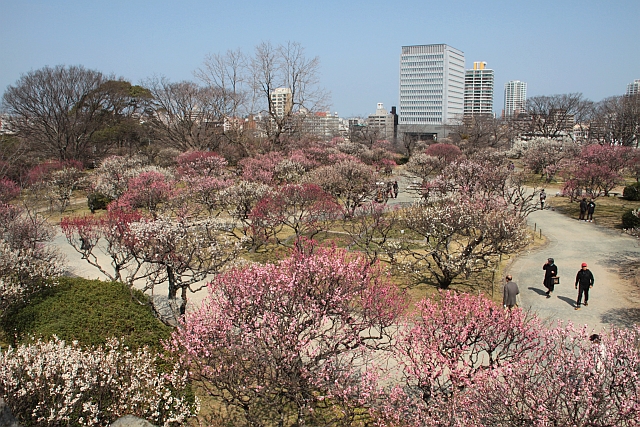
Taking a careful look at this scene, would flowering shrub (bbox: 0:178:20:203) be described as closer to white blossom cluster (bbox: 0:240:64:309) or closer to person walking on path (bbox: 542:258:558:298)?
white blossom cluster (bbox: 0:240:64:309)

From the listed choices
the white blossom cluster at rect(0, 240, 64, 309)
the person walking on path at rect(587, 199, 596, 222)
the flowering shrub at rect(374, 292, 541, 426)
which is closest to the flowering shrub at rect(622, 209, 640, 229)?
the person walking on path at rect(587, 199, 596, 222)

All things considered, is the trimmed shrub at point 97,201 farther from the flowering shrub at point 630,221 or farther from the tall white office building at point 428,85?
the tall white office building at point 428,85

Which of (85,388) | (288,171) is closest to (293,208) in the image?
(288,171)

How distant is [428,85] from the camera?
500 ft

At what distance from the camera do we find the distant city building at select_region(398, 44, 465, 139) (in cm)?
15000

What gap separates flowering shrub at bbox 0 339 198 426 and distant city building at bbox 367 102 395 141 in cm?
10434

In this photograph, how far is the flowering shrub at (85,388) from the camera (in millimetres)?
5754

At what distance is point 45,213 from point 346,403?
2448 centimetres

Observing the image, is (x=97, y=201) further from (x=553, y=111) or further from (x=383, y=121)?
(x=383, y=121)

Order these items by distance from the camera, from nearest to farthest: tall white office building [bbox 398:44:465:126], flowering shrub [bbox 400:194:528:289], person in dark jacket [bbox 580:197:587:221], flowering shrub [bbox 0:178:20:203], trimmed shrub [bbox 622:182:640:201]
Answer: flowering shrub [bbox 400:194:528:289]
flowering shrub [bbox 0:178:20:203]
person in dark jacket [bbox 580:197:587:221]
trimmed shrub [bbox 622:182:640:201]
tall white office building [bbox 398:44:465:126]

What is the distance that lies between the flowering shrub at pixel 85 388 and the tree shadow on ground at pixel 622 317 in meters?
9.88

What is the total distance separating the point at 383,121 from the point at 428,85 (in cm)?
1878

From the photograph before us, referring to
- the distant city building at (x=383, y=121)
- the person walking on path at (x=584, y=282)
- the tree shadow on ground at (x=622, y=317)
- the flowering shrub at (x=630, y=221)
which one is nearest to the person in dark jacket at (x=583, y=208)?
the flowering shrub at (x=630, y=221)

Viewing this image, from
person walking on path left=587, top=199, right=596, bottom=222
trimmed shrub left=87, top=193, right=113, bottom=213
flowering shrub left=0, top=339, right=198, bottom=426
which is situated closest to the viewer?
flowering shrub left=0, top=339, right=198, bottom=426
